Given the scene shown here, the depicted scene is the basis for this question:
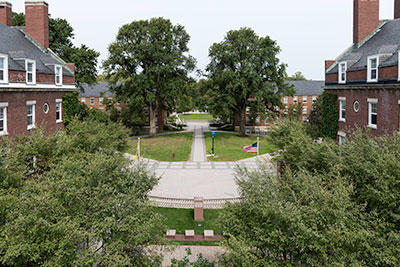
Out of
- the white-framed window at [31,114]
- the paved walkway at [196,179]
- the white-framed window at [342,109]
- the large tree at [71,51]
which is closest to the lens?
the white-framed window at [31,114]

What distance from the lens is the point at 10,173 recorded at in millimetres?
12695

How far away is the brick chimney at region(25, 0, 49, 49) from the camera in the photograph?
28.2 metres

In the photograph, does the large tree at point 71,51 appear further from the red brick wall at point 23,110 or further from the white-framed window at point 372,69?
the white-framed window at point 372,69

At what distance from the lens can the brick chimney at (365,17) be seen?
2778cm

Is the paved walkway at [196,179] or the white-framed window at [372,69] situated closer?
the white-framed window at [372,69]

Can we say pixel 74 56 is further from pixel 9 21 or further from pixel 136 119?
pixel 136 119

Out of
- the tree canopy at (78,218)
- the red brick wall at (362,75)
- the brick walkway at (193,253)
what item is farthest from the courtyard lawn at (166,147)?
the tree canopy at (78,218)

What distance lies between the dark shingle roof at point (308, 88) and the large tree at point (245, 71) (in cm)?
2198

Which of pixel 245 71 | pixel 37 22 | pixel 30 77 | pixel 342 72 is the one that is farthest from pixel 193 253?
pixel 245 71

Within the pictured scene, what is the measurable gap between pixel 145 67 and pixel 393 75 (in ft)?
129

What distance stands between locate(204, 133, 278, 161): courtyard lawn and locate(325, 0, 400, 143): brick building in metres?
9.16

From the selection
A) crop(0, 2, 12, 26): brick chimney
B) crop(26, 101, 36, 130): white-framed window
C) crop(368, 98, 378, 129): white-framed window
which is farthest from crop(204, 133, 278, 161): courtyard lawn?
crop(0, 2, 12, 26): brick chimney

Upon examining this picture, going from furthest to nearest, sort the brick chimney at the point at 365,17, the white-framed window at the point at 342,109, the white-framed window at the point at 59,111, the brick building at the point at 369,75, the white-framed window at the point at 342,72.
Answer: the brick chimney at the point at 365,17, the white-framed window at the point at 59,111, the white-framed window at the point at 342,109, the white-framed window at the point at 342,72, the brick building at the point at 369,75

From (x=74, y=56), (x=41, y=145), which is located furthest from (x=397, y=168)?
(x=74, y=56)
